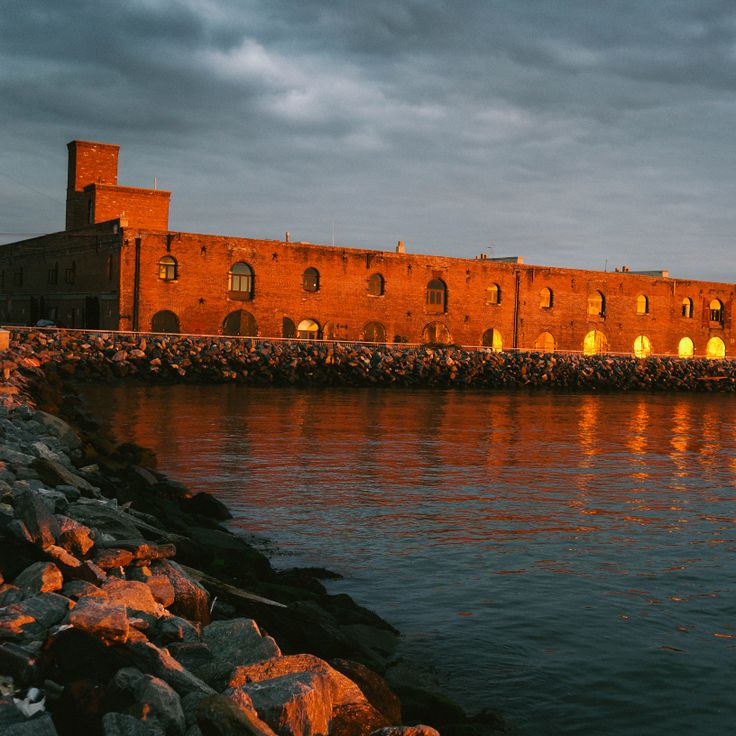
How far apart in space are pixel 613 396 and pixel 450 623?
28.5m

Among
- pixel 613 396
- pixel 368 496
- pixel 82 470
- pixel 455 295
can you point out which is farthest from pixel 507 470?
pixel 455 295

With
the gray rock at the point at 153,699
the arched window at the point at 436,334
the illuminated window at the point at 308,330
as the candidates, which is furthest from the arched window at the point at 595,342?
the gray rock at the point at 153,699

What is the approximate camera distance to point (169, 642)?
4242 mm

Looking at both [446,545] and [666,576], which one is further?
[446,545]

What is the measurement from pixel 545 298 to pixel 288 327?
15.0 metres

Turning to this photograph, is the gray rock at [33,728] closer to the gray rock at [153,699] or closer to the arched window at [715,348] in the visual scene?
the gray rock at [153,699]

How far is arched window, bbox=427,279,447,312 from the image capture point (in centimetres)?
4625

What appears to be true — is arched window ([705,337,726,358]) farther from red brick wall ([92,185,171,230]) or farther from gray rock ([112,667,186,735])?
gray rock ([112,667,186,735])

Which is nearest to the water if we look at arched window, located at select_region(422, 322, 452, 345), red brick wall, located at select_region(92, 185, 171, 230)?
arched window, located at select_region(422, 322, 452, 345)

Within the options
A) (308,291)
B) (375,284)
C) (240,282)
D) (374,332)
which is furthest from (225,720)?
(375,284)

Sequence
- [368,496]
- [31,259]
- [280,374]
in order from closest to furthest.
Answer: [368,496]
[280,374]
[31,259]

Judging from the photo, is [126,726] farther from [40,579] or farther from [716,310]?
[716,310]

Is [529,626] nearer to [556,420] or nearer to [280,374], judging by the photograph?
[556,420]

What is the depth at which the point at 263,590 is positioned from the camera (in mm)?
5836
